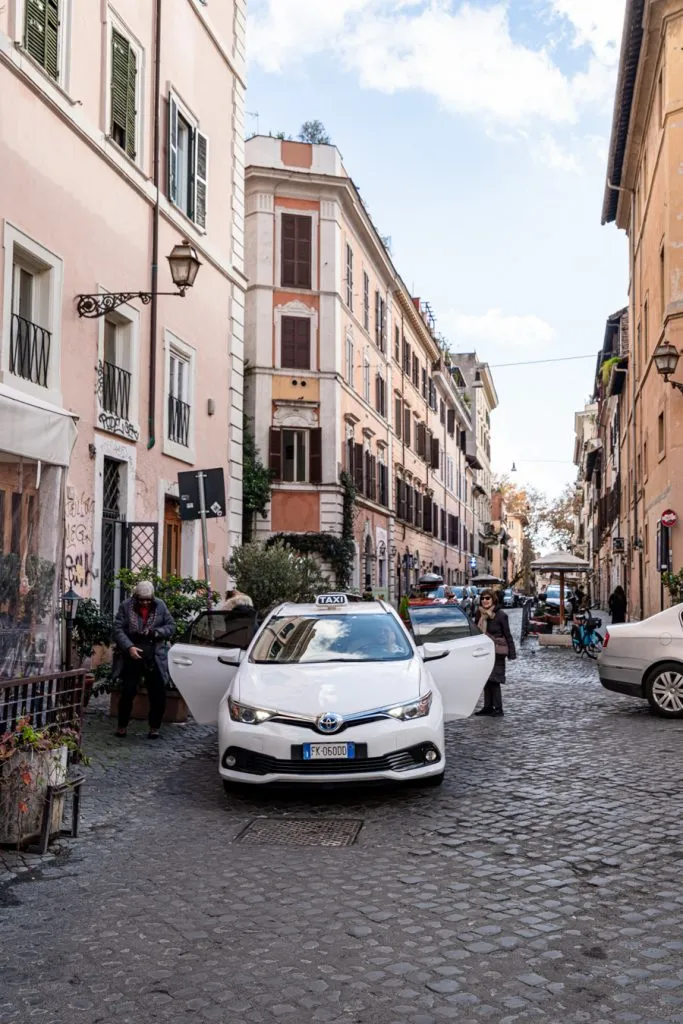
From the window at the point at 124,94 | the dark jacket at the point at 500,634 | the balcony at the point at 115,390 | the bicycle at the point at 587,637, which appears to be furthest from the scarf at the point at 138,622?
the bicycle at the point at 587,637

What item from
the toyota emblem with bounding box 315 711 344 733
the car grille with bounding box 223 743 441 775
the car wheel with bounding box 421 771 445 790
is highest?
the toyota emblem with bounding box 315 711 344 733

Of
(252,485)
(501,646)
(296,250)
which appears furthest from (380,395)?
(501,646)

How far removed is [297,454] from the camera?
32.2 metres

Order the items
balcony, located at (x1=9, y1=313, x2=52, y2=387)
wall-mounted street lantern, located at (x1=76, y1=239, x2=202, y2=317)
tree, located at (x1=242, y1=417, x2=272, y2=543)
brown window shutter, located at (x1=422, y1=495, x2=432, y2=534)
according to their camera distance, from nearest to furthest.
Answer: balcony, located at (x1=9, y1=313, x2=52, y2=387)
wall-mounted street lantern, located at (x1=76, y1=239, x2=202, y2=317)
tree, located at (x1=242, y1=417, x2=272, y2=543)
brown window shutter, located at (x1=422, y1=495, x2=432, y2=534)

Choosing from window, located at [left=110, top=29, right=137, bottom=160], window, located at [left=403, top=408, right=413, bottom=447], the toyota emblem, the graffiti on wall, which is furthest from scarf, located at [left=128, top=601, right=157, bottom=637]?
window, located at [left=403, top=408, right=413, bottom=447]

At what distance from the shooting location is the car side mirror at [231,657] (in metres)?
9.26

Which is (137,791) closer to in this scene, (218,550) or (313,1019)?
(313,1019)

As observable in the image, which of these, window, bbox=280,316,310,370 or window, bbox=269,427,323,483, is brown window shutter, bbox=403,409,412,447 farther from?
window, bbox=269,427,323,483

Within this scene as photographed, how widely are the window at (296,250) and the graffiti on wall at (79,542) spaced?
19256 mm

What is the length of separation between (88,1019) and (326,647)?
515cm

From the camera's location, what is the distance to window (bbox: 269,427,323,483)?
31703mm

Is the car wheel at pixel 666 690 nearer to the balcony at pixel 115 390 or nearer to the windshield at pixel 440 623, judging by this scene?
the windshield at pixel 440 623

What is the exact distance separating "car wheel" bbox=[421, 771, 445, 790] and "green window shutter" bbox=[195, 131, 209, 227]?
13463 millimetres

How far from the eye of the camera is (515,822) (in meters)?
7.17
